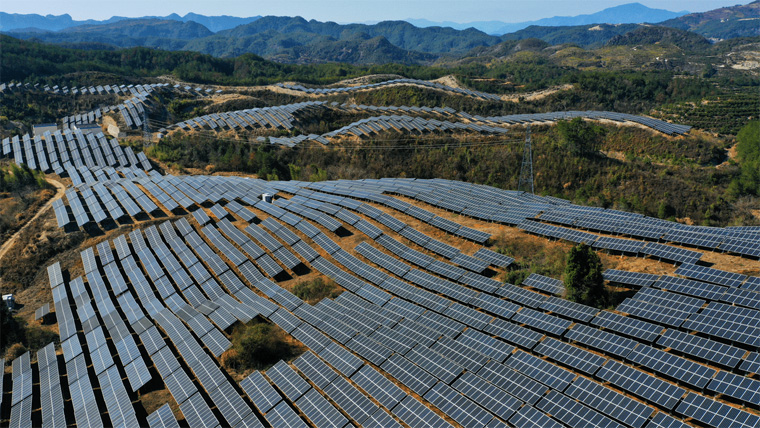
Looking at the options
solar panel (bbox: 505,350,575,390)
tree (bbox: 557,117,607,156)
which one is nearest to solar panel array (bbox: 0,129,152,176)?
solar panel (bbox: 505,350,575,390)

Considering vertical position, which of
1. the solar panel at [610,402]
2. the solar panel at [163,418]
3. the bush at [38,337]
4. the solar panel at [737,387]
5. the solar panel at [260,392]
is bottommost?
the bush at [38,337]

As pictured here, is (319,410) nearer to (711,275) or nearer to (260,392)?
A: (260,392)

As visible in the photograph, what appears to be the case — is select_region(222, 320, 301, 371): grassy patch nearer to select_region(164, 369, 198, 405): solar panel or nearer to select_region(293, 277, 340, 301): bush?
select_region(164, 369, 198, 405): solar panel

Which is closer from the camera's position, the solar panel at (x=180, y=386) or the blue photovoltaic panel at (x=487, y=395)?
the blue photovoltaic panel at (x=487, y=395)

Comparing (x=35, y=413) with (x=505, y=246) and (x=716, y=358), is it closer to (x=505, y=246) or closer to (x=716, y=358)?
(x=505, y=246)

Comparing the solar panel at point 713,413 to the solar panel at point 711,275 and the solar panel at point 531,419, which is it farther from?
the solar panel at point 711,275

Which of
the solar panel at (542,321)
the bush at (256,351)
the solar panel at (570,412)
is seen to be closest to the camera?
the solar panel at (570,412)

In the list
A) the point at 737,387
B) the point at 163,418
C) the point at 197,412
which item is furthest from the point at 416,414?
the point at 737,387

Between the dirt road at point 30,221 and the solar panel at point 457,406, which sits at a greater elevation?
the solar panel at point 457,406

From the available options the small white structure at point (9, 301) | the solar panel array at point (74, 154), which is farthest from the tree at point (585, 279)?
the solar panel array at point (74, 154)
